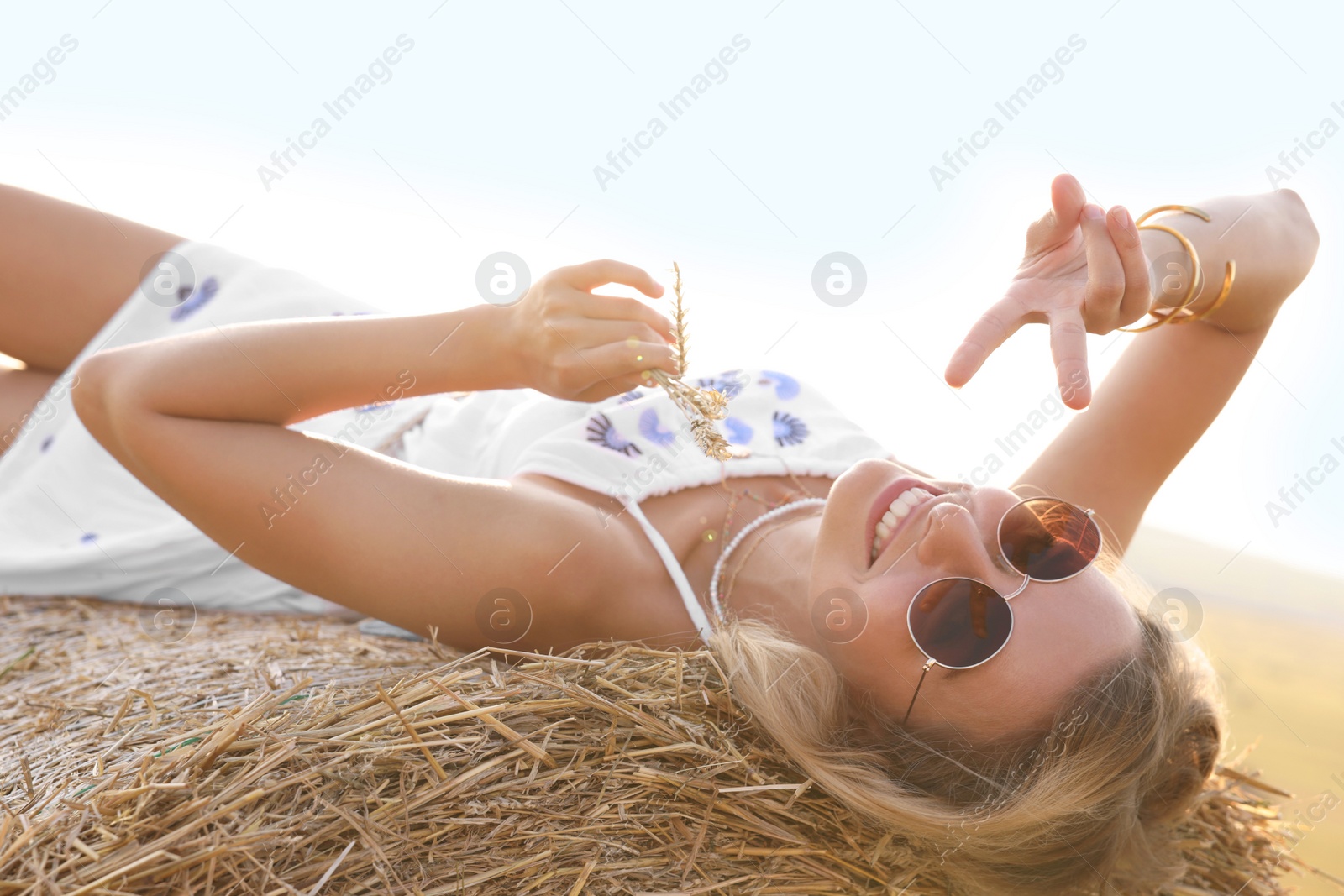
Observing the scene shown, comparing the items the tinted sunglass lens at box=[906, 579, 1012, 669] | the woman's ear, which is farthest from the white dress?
the woman's ear

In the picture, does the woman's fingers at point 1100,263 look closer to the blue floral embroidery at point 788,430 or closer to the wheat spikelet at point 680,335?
the wheat spikelet at point 680,335

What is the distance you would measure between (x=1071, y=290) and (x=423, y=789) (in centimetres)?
149

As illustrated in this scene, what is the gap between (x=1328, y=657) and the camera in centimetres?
539

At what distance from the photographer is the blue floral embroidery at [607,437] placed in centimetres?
218

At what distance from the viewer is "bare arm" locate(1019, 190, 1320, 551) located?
2160 millimetres

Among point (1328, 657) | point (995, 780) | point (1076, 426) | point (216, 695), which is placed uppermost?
point (1328, 657)

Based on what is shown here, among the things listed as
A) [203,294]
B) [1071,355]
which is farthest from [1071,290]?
A: [203,294]

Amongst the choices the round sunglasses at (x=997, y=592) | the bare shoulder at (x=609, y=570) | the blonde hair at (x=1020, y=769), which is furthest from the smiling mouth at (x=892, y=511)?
the bare shoulder at (x=609, y=570)

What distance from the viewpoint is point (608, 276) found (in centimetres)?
144

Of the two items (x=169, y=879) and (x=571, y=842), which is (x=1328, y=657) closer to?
(x=571, y=842)

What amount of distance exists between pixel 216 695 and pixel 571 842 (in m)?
0.85

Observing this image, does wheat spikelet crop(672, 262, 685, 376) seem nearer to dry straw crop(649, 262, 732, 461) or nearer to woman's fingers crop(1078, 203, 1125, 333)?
dry straw crop(649, 262, 732, 461)

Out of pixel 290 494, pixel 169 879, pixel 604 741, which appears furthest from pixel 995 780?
pixel 290 494

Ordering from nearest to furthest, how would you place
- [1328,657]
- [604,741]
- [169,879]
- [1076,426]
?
[169,879] < [604,741] < [1076,426] < [1328,657]
